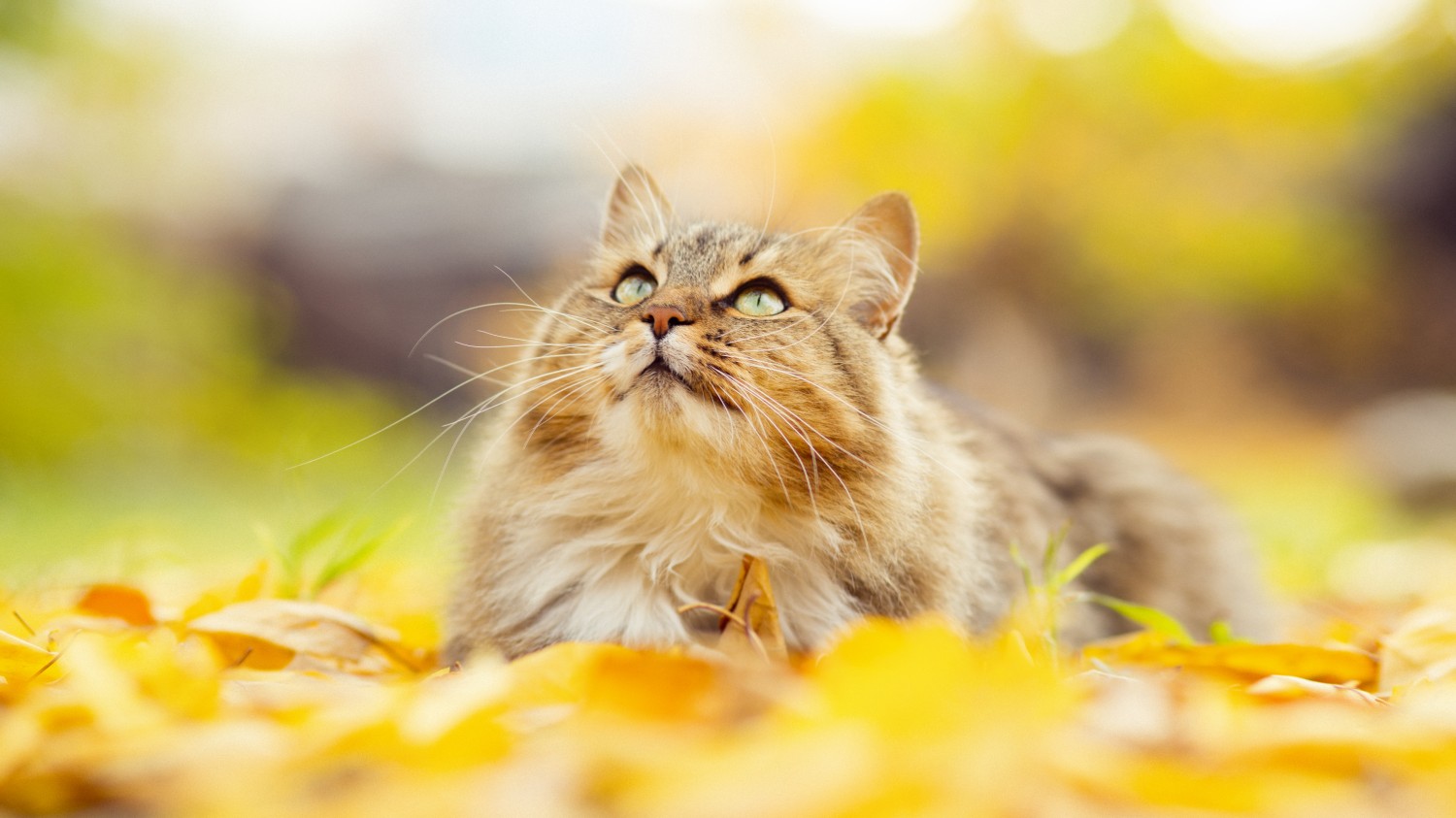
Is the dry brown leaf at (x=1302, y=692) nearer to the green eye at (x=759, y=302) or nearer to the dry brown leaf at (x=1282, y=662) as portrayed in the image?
the dry brown leaf at (x=1282, y=662)

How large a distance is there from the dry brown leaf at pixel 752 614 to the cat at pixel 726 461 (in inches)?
2.7

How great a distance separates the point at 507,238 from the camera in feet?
45.3

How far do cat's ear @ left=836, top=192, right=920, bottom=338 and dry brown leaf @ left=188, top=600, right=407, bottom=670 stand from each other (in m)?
1.28

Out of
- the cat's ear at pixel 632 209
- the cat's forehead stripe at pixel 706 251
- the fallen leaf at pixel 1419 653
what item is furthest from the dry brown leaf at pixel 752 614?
the fallen leaf at pixel 1419 653

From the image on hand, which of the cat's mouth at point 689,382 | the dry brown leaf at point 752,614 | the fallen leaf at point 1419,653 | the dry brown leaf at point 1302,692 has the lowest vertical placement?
the dry brown leaf at point 752,614

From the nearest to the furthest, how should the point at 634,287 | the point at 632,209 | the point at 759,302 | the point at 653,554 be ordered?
the point at 653,554, the point at 759,302, the point at 634,287, the point at 632,209

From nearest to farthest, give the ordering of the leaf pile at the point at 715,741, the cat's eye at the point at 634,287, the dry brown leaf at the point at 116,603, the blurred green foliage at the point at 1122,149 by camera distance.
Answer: the leaf pile at the point at 715,741
the dry brown leaf at the point at 116,603
the cat's eye at the point at 634,287
the blurred green foliage at the point at 1122,149

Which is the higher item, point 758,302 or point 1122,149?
point 1122,149

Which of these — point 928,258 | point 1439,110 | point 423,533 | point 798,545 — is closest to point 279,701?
point 798,545

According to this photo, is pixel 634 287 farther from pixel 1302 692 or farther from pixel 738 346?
pixel 1302 692

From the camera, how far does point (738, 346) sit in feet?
6.50

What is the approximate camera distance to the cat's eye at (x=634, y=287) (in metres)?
2.29

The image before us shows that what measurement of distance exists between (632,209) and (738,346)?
0.83 meters

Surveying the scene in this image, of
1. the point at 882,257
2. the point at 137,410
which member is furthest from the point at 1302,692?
the point at 137,410
